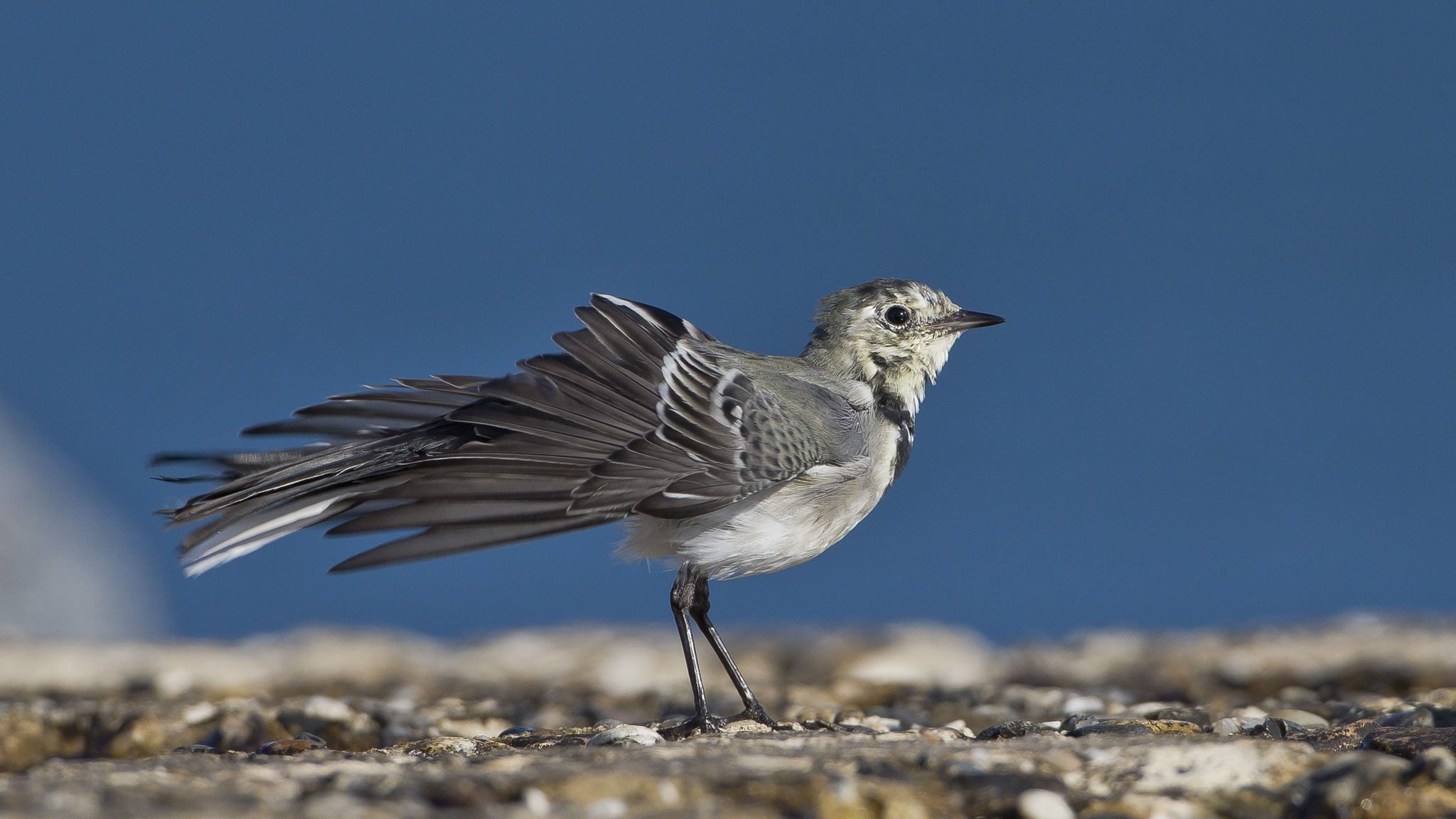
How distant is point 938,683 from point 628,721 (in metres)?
2.40

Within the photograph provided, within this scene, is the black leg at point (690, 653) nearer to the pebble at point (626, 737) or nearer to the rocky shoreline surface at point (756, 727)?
the rocky shoreline surface at point (756, 727)

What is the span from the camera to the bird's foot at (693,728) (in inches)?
226

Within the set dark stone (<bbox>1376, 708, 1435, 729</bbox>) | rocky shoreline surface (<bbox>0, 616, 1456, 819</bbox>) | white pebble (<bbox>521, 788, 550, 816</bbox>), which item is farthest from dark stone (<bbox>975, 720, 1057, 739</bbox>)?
white pebble (<bbox>521, 788, 550, 816</bbox>)

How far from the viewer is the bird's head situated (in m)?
7.11

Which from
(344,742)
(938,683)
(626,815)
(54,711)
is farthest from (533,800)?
(938,683)

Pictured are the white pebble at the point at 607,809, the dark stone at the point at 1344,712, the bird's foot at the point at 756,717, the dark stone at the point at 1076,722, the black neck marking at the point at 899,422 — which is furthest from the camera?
the black neck marking at the point at 899,422

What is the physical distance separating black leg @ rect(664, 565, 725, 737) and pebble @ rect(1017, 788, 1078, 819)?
6.72 feet

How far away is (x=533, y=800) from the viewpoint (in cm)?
369

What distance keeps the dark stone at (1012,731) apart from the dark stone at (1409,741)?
125 centimetres

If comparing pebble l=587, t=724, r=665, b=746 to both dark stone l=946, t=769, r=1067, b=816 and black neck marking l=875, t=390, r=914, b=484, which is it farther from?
black neck marking l=875, t=390, r=914, b=484

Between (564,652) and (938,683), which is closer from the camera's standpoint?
(938,683)

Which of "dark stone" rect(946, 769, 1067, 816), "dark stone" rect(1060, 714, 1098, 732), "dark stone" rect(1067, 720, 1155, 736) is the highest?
"dark stone" rect(1060, 714, 1098, 732)

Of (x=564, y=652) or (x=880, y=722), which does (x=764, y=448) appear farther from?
(x=564, y=652)

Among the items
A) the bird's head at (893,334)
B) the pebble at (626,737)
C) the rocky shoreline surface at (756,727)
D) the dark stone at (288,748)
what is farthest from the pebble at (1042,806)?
the bird's head at (893,334)
